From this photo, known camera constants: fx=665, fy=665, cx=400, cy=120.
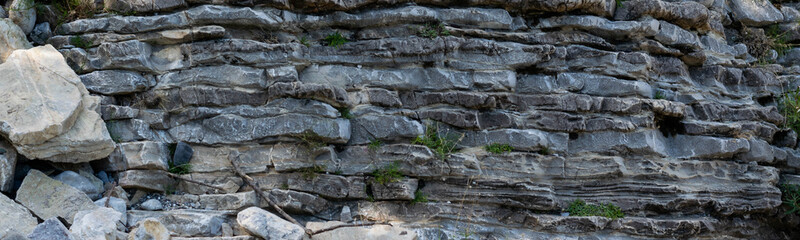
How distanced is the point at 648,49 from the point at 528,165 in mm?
1996

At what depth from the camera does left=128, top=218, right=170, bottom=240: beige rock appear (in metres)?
4.92

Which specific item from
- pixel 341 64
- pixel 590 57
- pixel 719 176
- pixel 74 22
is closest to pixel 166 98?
pixel 74 22

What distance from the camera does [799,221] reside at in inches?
281

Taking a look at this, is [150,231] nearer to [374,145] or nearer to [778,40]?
[374,145]

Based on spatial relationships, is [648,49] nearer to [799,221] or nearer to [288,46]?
[799,221]

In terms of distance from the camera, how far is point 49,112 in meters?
5.37

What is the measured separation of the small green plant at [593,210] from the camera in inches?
247

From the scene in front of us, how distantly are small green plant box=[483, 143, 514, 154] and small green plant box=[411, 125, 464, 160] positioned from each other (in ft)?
0.93

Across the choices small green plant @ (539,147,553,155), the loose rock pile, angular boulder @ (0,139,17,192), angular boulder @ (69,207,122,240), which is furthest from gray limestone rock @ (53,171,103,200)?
small green plant @ (539,147,553,155)

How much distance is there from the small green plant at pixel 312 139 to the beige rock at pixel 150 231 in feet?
4.93

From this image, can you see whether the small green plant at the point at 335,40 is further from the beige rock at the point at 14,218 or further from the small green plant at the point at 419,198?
the beige rock at the point at 14,218

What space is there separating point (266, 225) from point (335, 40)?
2.08m

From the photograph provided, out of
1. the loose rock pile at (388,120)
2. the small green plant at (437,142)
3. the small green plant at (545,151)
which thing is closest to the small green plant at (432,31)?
the loose rock pile at (388,120)

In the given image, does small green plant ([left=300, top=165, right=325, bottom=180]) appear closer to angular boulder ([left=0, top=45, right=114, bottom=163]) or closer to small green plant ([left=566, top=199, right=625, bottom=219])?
angular boulder ([left=0, top=45, right=114, bottom=163])
